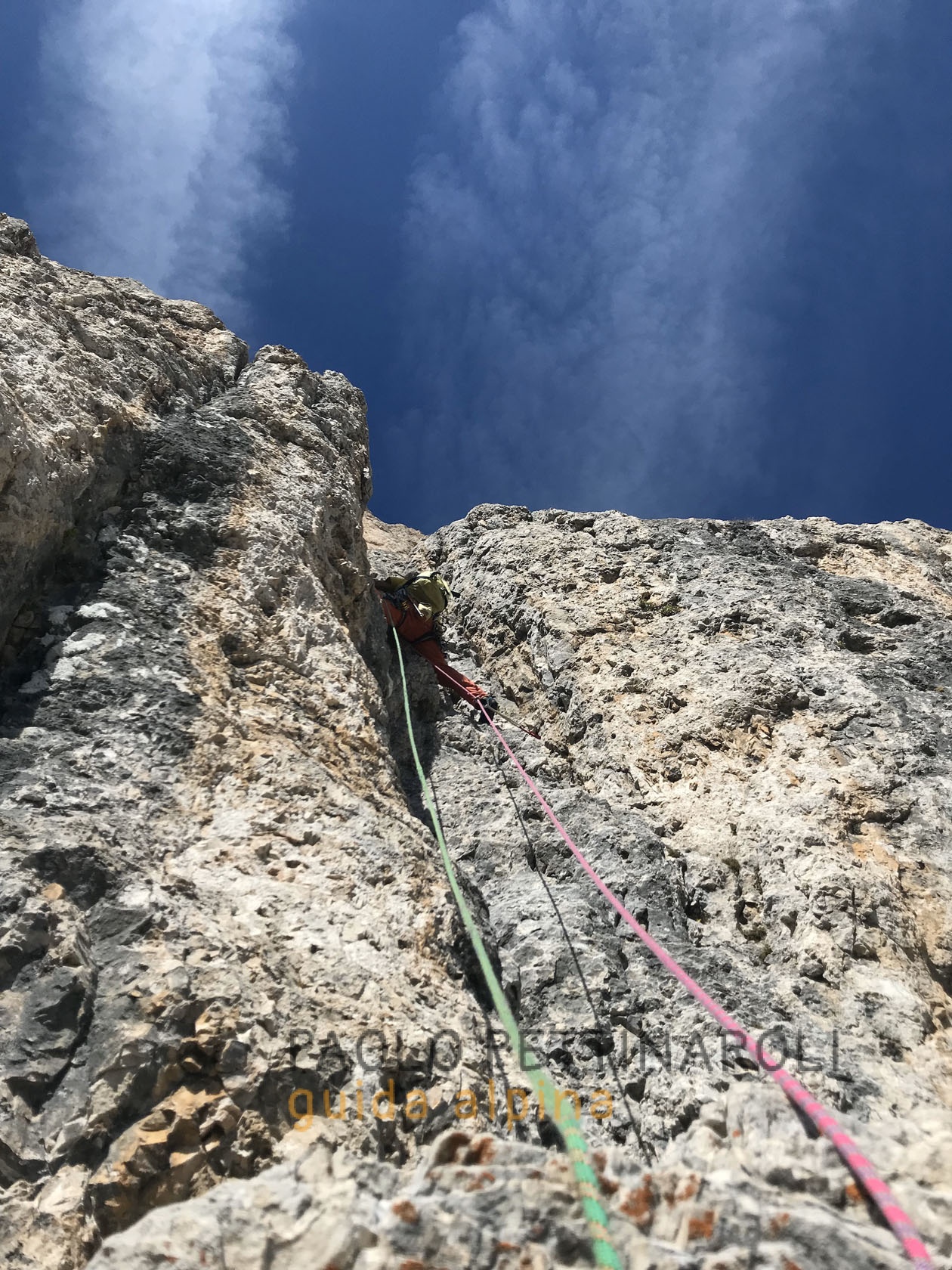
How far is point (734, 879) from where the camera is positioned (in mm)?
5766

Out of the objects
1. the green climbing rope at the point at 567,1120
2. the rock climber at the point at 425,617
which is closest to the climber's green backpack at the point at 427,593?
the rock climber at the point at 425,617

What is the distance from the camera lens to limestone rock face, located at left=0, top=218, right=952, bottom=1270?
7.66ft

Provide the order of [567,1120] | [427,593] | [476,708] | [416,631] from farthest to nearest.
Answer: [427,593] → [416,631] → [476,708] → [567,1120]

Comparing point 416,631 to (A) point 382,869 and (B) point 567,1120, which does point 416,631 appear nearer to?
(A) point 382,869

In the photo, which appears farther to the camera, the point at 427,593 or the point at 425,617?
the point at 427,593

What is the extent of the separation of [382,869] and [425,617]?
4.41m

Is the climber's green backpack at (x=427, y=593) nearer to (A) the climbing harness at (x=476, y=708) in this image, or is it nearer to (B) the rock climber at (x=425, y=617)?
(B) the rock climber at (x=425, y=617)

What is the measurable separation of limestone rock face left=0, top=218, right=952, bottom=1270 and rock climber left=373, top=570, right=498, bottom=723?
0.30 metres

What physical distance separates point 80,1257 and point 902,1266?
251cm

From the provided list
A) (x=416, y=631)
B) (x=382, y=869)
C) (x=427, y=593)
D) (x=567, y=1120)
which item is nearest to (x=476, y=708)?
(x=416, y=631)

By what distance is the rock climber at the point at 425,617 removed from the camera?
323 inches

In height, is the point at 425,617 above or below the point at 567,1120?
above

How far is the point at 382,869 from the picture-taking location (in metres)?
4.43

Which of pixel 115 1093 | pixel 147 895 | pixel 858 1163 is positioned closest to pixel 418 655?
pixel 147 895
